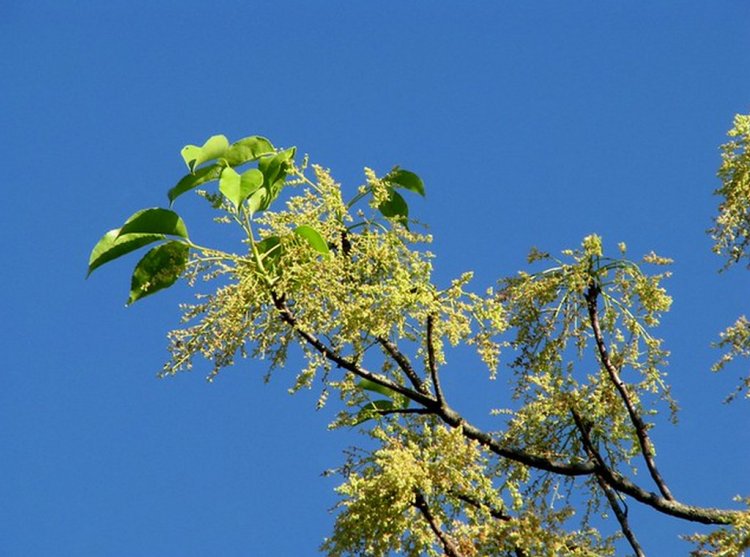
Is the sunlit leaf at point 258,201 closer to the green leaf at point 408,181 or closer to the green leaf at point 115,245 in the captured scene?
the green leaf at point 115,245

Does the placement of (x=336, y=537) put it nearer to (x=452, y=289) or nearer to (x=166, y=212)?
(x=452, y=289)

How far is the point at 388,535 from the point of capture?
3.16m

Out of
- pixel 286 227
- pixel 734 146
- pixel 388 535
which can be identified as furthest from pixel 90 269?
pixel 734 146

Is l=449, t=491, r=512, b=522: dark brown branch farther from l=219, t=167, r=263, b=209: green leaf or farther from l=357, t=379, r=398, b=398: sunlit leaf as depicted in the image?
l=219, t=167, r=263, b=209: green leaf

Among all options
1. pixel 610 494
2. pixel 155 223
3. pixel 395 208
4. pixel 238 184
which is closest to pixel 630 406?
pixel 610 494

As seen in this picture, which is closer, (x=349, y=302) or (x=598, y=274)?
(x=349, y=302)

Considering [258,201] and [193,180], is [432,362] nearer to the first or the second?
[258,201]

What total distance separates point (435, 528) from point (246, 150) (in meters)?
1.24

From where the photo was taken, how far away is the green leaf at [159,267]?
11.3 ft

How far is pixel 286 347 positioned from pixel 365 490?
0.55 meters

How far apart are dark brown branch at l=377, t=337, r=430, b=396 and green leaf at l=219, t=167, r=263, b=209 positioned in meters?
0.60

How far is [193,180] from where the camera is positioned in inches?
139

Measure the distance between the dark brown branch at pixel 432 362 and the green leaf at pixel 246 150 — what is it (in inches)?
28.0

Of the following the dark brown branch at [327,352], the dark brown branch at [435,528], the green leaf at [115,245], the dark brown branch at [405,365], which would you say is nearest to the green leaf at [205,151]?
the green leaf at [115,245]
